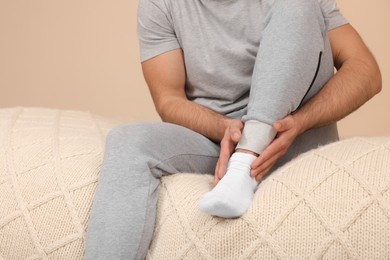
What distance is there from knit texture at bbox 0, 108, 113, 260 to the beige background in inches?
45.0

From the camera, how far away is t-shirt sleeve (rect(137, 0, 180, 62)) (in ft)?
4.11

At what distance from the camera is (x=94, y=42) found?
6.94 ft

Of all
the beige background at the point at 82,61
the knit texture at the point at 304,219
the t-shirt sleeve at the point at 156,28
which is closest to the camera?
the knit texture at the point at 304,219

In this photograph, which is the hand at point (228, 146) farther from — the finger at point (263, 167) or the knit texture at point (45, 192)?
the knit texture at point (45, 192)

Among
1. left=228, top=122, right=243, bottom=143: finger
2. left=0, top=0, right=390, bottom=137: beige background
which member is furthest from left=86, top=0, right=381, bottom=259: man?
left=0, top=0, right=390, bottom=137: beige background

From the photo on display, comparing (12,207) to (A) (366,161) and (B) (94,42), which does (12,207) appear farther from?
(B) (94,42)

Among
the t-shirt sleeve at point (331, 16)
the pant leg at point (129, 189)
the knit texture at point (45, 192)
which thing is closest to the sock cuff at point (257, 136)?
the pant leg at point (129, 189)

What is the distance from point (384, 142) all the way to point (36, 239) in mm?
585

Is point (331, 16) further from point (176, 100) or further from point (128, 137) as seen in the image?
point (128, 137)

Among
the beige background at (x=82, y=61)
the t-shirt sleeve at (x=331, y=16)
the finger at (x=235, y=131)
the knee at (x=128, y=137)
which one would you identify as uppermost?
the t-shirt sleeve at (x=331, y=16)

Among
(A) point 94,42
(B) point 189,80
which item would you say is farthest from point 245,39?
(A) point 94,42

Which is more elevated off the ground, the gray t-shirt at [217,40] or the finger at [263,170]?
the gray t-shirt at [217,40]

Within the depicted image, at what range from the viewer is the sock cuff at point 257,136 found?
0.87 meters

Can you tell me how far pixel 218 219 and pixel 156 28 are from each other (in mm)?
618
